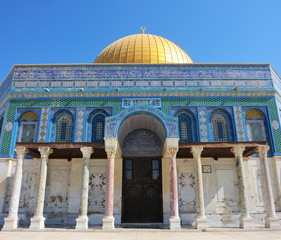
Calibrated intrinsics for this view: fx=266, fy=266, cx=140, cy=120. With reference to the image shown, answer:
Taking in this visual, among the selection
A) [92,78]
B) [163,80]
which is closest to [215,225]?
[163,80]

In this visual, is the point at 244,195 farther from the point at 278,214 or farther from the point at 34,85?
the point at 34,85

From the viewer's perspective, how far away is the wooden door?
14.3 meters

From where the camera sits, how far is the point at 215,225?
13.0 m

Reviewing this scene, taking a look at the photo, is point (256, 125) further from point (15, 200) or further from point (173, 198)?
point (15, 200)

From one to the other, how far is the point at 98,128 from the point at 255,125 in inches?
335

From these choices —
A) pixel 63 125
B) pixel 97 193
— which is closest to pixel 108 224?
pixel 97 193

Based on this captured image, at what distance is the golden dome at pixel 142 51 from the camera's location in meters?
18.3

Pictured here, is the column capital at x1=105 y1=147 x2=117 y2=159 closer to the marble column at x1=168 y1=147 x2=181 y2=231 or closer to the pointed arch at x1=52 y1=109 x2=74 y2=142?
the marble column at x1=168 y1=147 x2=181 y2=231

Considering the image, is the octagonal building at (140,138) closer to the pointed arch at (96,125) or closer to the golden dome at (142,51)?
the pointed arch at (96,125)

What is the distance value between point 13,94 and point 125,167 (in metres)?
7.39

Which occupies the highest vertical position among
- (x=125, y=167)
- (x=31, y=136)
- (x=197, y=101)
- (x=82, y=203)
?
(x=197, y=101)

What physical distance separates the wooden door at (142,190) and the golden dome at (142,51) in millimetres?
7264

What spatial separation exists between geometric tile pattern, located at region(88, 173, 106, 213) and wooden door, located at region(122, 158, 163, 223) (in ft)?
4.19

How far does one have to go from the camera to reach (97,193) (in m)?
13.8
